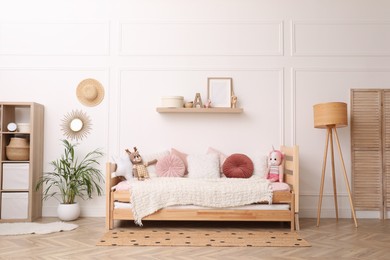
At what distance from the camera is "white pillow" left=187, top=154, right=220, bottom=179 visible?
4.69 metres

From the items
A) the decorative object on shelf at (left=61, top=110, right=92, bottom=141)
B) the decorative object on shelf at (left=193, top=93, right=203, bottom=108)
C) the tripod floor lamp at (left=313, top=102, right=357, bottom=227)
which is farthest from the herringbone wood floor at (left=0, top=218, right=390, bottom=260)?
the decorative object on shelf at (left=193, top=93, right=203, bottom=108)

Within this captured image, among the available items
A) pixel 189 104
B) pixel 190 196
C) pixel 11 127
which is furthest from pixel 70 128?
pixel 190 196

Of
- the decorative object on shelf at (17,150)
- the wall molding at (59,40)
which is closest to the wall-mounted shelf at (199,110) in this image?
the wall molding at (59,40)

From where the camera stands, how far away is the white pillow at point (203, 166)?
4.69 meters

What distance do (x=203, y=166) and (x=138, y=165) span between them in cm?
76

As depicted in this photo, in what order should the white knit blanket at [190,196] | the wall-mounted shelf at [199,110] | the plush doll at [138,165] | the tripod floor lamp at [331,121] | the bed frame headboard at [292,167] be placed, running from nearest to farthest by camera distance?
the white knit blanket at [190,196] → the bed frame headboard at [292,167] → the tripod floor lamp at [331,121] → the plush doll at [138,165] → the wall-mounted shelf at [199,110]

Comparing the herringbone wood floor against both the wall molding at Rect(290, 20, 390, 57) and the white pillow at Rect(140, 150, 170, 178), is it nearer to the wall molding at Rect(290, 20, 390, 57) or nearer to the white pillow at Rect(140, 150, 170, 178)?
the white pillow at Rect(140, 150, 170, 178)

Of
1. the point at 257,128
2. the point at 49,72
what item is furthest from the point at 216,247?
the point at 49,72

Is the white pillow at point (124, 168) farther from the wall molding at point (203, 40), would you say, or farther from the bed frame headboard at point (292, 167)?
the bed frame headboard at point (292, 167)

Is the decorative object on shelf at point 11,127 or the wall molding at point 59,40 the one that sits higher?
the wall molding at point 59,40

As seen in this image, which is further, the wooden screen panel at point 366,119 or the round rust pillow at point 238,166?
the wooden screen panel at point 366,119

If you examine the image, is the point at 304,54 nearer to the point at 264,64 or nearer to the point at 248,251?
the point at 264,64

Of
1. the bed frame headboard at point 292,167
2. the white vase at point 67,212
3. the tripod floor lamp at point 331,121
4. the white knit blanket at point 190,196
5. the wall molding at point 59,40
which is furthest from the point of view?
the wall molding at point 59,40

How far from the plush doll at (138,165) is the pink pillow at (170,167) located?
143 mm
